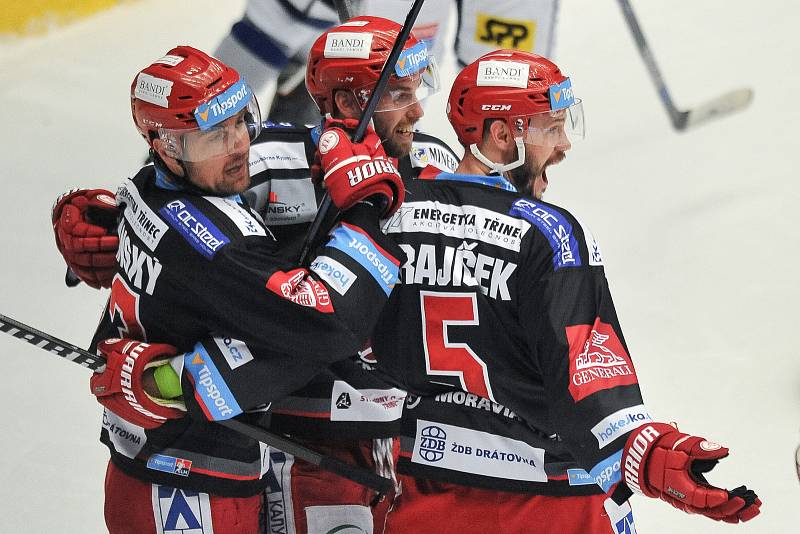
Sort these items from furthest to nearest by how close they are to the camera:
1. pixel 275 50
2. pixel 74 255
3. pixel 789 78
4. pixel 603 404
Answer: pixel 789 78, pixel 275 50, pixel 74 255, pixel 603 404

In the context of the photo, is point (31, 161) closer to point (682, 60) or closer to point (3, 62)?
point (3, 62)

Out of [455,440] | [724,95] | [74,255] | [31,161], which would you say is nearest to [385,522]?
[455,440]

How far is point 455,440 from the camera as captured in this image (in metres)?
2.17

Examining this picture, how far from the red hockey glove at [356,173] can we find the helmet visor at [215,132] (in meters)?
0.17

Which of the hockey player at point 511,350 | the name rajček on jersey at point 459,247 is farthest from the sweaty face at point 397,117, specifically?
the name rajček on jersey at point 459,247

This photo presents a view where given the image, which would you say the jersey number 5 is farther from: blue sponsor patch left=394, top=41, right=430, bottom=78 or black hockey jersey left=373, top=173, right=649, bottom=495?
blue sponsor patch left=394, top=41, right=430, bottom=78

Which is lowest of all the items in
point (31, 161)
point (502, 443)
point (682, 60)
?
point (31, 161)

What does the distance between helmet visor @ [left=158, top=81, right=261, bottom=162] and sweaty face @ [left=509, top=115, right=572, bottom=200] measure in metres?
0.46

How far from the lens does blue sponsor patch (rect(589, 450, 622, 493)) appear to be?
6.13 ft

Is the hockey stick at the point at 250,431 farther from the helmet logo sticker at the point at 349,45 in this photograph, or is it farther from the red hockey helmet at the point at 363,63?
the helmet logo sticker at the point at 349,45

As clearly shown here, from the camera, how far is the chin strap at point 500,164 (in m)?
2.24

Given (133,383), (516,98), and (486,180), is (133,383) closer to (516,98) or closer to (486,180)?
(486,180)

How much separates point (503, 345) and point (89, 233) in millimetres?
851

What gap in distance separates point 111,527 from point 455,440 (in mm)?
596
